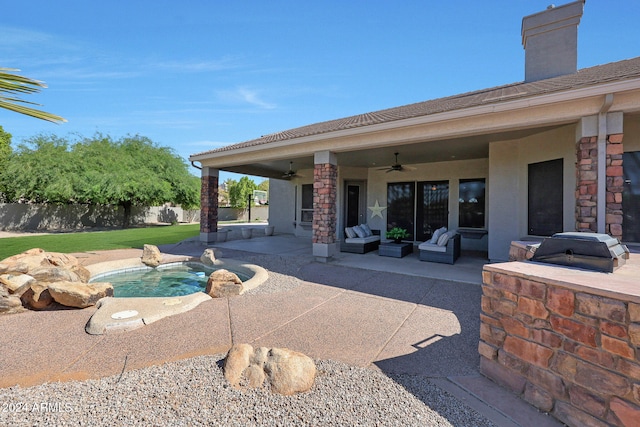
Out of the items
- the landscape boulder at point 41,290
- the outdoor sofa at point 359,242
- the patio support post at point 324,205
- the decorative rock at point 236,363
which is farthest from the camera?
the outdoor sofa at point 359,242

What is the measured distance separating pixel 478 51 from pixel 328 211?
663cm

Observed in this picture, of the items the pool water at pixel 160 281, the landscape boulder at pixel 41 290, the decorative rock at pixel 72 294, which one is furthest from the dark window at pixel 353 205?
the decorative rock at pixel 72 294

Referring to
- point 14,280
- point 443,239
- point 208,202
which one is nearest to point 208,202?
point 208,202

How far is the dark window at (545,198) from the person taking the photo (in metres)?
6.51

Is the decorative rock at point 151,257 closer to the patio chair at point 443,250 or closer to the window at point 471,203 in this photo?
the patio chair at point 443,250

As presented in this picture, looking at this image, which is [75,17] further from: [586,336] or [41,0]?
[586,336]

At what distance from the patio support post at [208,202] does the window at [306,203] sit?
440 centimetres

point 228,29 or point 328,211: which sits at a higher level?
point 228,29

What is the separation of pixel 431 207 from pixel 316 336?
8.90 meters

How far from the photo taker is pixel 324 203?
26.3 ft

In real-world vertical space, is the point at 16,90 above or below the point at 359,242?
above

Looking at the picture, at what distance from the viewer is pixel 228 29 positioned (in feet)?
25.7

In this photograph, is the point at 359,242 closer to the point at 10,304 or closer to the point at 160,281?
the point at 160,281

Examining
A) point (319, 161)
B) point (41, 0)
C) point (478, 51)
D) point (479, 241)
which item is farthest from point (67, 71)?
point (479, 241)
